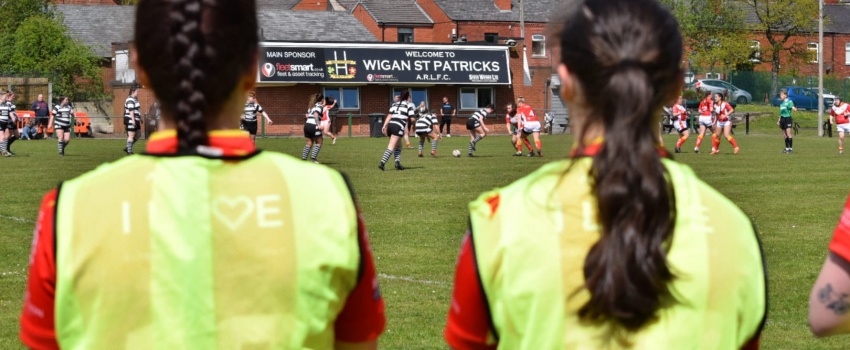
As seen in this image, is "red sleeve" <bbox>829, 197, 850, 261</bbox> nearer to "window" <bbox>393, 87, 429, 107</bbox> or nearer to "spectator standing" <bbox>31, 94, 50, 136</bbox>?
"spectator standing" <bbox>31, 94, 50, 136</bbox>

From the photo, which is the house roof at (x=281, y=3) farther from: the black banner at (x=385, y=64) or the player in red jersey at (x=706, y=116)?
the player in red jersey at (x=706, y=116)

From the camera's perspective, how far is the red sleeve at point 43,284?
2307 millimetres

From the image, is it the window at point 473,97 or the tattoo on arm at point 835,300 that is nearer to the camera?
the tattoo on arm at point 835,300

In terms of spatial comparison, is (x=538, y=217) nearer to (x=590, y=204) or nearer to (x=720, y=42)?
(x=590, y=204)

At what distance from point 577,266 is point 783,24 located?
76.3 metres

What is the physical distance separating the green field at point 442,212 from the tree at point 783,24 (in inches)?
1541

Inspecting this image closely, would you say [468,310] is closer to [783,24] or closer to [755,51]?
[755,51]

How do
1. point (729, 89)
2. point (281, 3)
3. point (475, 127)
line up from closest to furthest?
point (475, 127) < point (729, 89) < point (281, 3)

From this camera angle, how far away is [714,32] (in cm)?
7388

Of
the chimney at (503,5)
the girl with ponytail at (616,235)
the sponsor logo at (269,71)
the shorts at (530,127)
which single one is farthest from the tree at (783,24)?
the girl with ponytail at (616,235)

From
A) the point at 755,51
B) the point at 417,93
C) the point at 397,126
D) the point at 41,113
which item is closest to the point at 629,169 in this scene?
the point at 397,126

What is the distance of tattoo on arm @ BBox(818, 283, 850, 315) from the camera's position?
101 inches

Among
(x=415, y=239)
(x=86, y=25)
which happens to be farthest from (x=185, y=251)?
(x=86, y=25)

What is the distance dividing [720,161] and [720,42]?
47.2 m
